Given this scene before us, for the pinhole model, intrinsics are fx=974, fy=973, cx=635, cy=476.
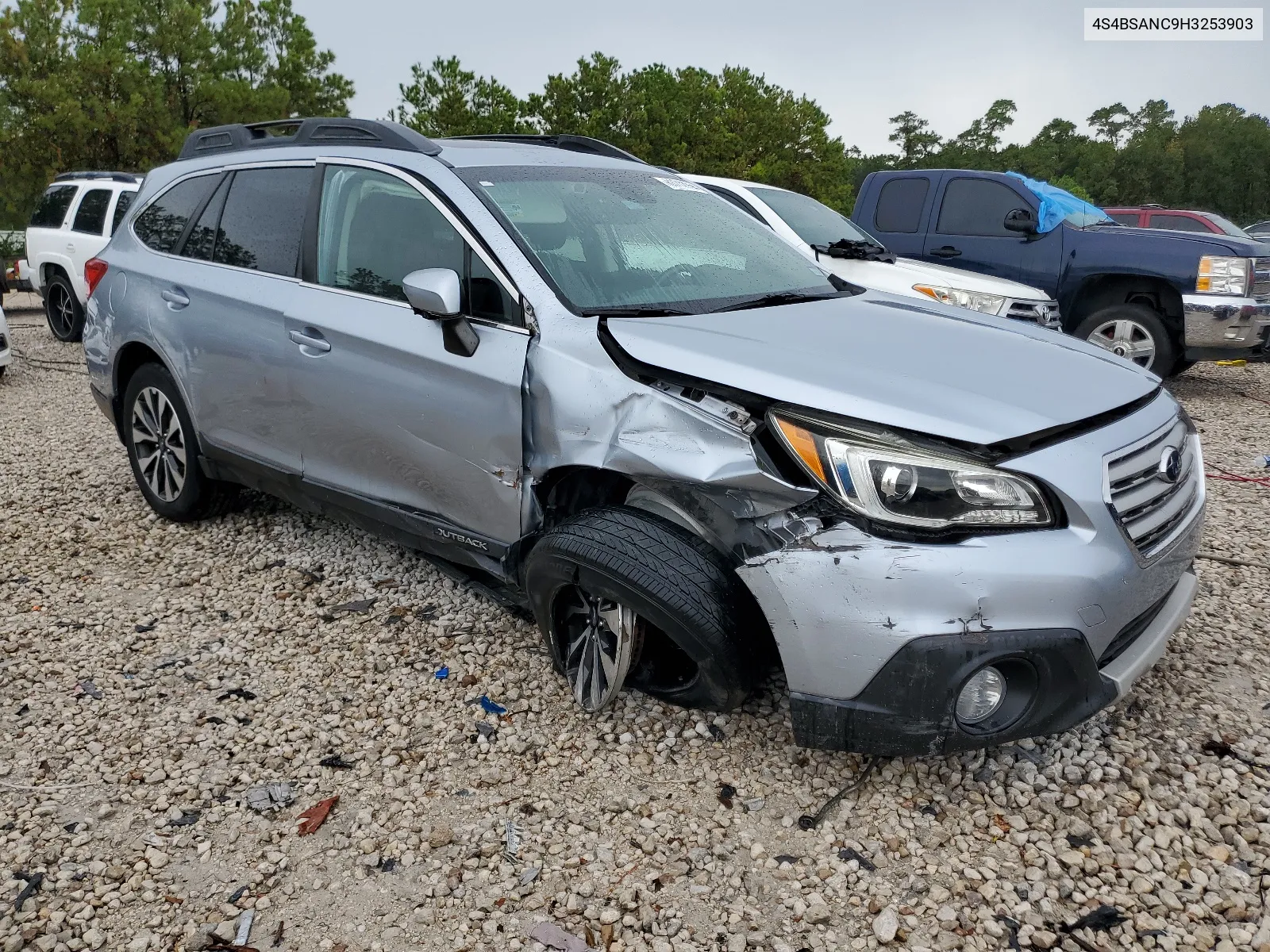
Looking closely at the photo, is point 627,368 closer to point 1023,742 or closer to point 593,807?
point 593,807

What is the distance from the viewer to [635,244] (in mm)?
3404

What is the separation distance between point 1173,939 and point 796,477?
134cm

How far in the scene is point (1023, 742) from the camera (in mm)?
2916

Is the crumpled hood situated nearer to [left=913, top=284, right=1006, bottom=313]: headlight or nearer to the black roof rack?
[left=913, top=284, right=1006, bottom=313]: headlight

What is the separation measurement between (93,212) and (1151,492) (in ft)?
40.3

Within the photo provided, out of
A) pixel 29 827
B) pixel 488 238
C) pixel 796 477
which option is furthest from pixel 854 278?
pixel 29 827

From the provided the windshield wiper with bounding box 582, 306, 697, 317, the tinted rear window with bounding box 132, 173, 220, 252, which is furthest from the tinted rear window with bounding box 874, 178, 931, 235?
the windshield wiper with bounding box 582, 306, 697, 317

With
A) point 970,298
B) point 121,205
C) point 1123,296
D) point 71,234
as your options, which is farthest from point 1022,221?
point 71,234

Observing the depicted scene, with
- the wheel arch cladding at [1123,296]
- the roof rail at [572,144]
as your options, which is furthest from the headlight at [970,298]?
the roof rail at [572,144]

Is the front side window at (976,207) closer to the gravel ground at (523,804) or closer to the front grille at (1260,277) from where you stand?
the front grille at (1260,277)

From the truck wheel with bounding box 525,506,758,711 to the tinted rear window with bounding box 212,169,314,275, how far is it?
71.9 inches

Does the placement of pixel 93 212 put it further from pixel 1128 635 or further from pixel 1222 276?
pixel 1128 635

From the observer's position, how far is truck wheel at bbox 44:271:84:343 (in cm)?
1188

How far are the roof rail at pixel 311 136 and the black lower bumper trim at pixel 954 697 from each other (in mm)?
2424
